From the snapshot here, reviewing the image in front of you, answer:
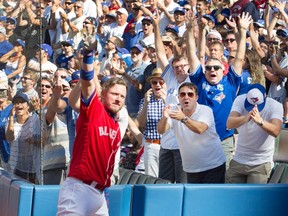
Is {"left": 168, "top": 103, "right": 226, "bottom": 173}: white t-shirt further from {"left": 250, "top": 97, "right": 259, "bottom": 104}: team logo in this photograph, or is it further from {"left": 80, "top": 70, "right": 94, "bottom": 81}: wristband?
{"left": 80, "top": 70, "right": 94, "bottom": 81}: wristband

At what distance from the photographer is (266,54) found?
13.0m

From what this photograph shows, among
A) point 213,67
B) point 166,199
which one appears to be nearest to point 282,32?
point 213,67

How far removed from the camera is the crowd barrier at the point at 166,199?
694 centimetres

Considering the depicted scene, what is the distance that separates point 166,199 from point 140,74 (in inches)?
212

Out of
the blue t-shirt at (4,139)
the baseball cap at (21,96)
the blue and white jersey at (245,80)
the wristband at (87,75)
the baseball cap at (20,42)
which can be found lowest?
the blue t-shirt at (4,139)

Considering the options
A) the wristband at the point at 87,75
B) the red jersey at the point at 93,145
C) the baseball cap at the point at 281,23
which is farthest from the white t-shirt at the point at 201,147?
the baseball cap at the point at 281,23

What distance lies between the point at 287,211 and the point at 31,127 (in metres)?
2.68

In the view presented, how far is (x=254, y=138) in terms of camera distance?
852 cm

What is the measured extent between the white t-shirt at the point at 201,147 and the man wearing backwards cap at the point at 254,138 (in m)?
0.22

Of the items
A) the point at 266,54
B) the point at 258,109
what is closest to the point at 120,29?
the point at 266,54

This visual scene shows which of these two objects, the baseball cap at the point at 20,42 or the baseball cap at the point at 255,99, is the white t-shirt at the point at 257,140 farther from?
the baseball cap at the point at 20,42

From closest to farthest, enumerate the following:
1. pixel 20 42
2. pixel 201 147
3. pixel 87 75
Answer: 1. pixel 87 75
2. pixel 20 42
3. pixel 201 147

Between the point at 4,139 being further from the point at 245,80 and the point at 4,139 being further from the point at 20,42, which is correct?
the point at 245,80

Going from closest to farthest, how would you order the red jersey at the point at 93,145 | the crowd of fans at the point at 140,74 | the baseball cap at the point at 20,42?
the red jersey at the point at 93,145 → the crowd of fans at the point at 140,74 → the baseball cap at the point at 20,42
